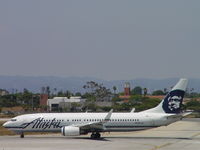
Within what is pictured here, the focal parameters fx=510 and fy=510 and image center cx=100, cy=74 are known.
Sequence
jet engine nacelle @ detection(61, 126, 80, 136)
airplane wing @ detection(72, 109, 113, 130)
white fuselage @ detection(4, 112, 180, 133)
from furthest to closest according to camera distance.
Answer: white fuselage @ detection(4, 112, 180, 133)
jet engine nacelle @ detection(61, 126, 80, 136)
airplane wing @ detection(72, 109, 113, 130)

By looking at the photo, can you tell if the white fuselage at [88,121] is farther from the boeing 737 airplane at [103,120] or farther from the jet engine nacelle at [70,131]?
the jet engine nacelle at [70,131]

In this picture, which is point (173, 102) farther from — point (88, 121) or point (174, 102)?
point (88, 121)

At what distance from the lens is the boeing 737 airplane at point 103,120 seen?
48656mm

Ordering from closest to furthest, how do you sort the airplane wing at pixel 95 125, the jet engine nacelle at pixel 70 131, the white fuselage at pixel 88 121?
the airplane wing at pixel 95 125 < the jet engine nacelle at pixel 70 131 < the white fuselage at pixel 88 121

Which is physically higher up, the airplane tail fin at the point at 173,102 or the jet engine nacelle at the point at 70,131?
the airplane tail fin at the point at 173,102

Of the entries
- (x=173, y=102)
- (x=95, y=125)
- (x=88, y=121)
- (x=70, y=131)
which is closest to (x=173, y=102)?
(x=173, y=102)

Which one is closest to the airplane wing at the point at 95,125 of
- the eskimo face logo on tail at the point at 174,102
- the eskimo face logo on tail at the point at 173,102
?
the eskimo face logo on tail at the point at 173,102

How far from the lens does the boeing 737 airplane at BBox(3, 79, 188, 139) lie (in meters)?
48.7

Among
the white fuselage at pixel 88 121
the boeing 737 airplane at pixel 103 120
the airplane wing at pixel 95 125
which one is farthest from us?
the white fuselage at pixel 88 121

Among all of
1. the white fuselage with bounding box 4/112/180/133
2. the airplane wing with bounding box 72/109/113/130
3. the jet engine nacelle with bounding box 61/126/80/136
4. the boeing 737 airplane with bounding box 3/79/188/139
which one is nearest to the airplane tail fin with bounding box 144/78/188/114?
the boeing 737 airplane with bounding box 3/79/188/139

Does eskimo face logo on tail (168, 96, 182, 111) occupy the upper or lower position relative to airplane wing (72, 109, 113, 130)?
upper

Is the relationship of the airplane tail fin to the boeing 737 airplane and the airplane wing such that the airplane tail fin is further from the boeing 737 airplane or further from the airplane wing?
the airplane wing

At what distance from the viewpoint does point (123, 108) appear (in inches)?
4567

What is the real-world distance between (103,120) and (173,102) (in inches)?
280
